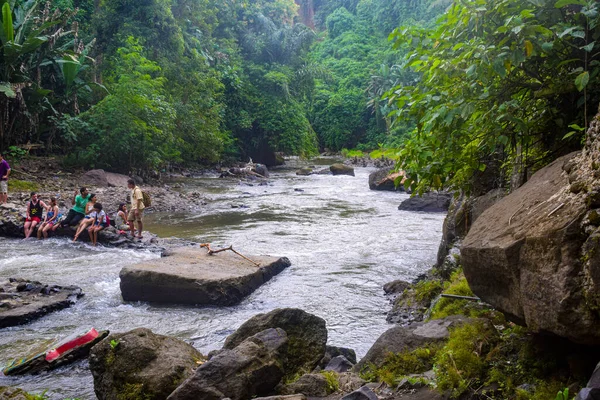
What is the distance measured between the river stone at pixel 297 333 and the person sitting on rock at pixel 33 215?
10.7 m

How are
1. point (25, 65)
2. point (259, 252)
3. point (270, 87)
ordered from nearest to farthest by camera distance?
point (259, 252) → point (25, 65) → point (270, 87)

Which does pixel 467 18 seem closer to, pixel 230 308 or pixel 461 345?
pixel 461 345

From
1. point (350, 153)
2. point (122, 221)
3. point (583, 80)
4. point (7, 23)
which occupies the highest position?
point (7, 23)

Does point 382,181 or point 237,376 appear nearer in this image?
point 237,376

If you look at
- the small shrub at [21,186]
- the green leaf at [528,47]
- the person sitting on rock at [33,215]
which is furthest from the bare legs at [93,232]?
the green leaf at [528,47]

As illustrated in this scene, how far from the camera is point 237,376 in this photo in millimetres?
4719

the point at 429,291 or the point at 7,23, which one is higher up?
the point at 7,23

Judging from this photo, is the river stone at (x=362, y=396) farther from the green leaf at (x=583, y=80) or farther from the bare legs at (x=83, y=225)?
the bare legs at (x=83, y=225)

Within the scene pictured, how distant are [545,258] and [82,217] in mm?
13859

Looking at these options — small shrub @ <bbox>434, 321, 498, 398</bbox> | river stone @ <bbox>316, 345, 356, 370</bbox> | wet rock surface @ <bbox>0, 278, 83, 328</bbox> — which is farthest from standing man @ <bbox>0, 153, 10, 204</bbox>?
small shrub @ <bbox>434, 321, 498, 398</bbox>

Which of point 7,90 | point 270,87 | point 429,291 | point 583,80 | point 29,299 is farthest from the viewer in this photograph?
point 270,87

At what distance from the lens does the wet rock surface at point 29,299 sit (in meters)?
8.23

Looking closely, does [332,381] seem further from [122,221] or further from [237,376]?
[122,221]

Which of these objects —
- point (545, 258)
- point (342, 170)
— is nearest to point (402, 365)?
point (545, 258)
